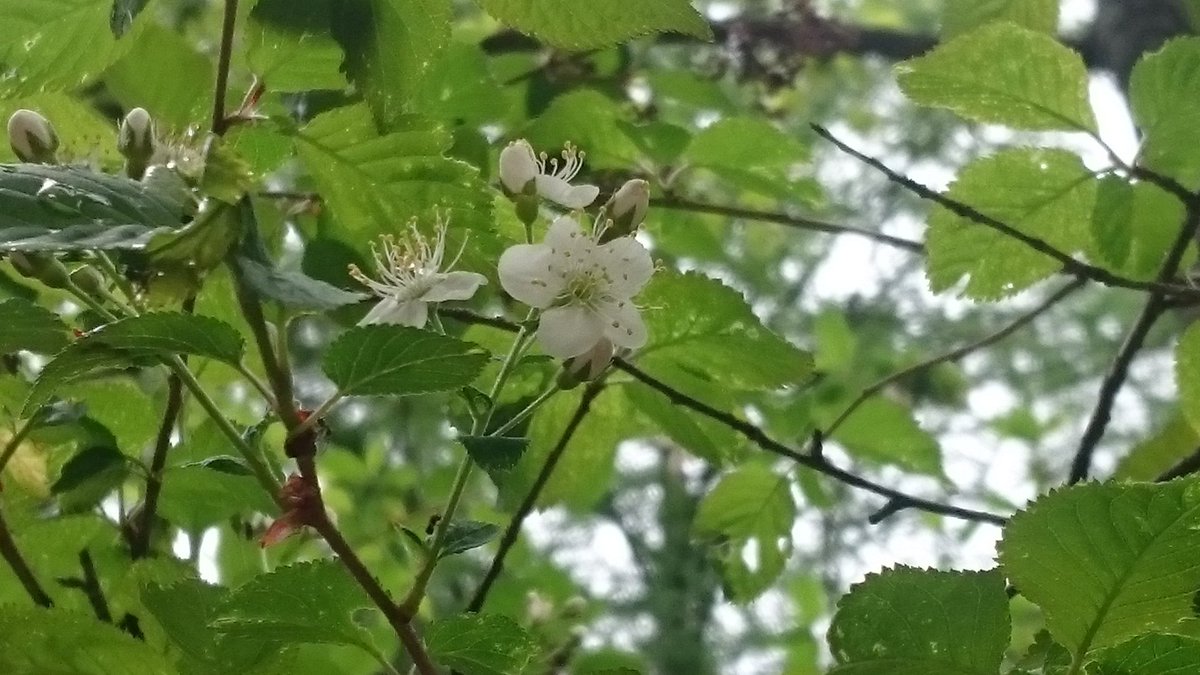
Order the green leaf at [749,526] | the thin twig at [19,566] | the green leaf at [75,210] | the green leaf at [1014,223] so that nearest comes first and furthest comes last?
the green leaf at [75,210] < the thin twig at [19,566] < the green leaf at [1014,223] < the green leaf at [749,526]

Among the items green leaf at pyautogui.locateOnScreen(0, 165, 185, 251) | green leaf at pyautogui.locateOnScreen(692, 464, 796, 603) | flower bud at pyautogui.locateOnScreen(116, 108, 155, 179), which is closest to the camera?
green leaf at pyautogui.locateOnScreen(0, 165, 185, 251)

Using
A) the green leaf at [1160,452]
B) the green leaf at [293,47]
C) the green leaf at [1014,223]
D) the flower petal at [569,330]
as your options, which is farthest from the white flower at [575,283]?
the green leaf at [1160,452]

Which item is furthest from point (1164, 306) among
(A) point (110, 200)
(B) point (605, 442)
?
(A) point (110, 200)

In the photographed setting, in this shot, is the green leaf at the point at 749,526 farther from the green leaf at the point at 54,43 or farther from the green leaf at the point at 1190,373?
the green leaf at the point at 54,43

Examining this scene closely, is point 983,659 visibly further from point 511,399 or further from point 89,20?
point 89,20

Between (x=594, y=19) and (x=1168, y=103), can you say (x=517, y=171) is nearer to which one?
(x=594, y=19)

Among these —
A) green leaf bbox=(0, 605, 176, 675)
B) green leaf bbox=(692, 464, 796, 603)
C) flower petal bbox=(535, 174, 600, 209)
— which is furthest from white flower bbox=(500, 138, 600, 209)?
green leaf bbox=(692, 464, 796, 603)

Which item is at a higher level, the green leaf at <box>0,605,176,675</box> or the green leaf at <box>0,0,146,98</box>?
the green leaf at <box>0,0,146,98</box>

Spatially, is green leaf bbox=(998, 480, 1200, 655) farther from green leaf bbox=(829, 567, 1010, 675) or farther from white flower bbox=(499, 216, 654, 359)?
white flower bbox=(499, 216, 654, 359)
